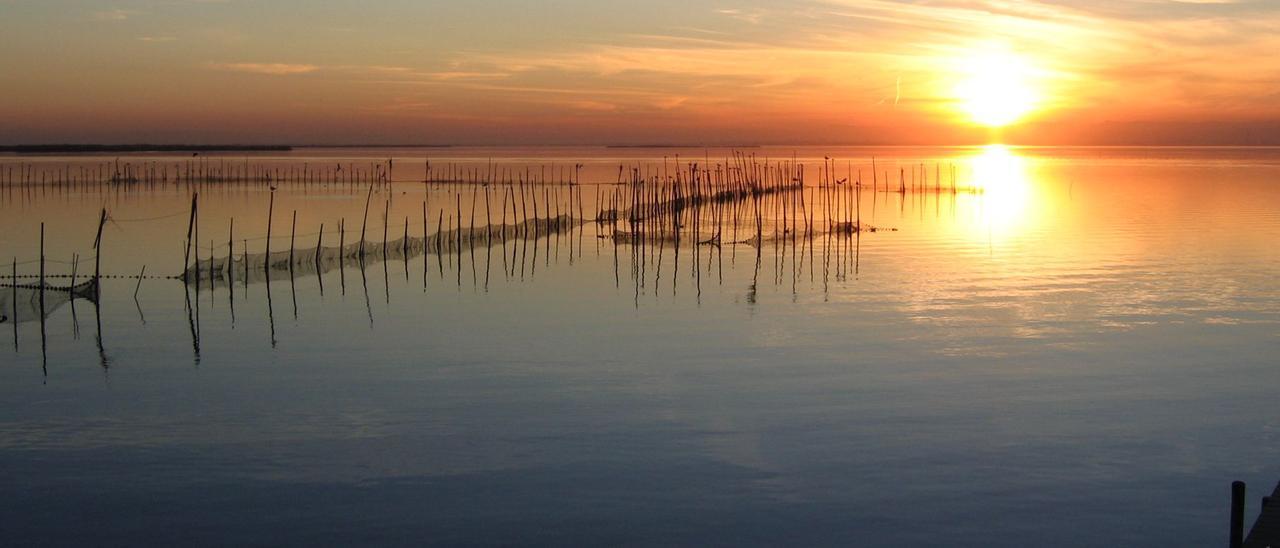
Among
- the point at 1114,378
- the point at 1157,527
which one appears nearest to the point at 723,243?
the point at 1114,378

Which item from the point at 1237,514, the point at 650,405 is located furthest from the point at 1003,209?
the point at 1237,514

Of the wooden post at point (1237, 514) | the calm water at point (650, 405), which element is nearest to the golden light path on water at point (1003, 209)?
the calm water at point (650, 405)

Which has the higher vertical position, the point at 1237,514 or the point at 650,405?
the point at 1237,514

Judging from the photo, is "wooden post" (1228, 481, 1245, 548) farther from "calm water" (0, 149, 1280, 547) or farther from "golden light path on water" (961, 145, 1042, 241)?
"golden light path on water" (961, 145, 1042, 241)

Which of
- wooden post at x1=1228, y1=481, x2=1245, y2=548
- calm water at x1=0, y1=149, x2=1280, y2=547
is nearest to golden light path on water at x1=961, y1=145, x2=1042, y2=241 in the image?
calm water at x1=0, y1=149, x2=1280, y2=547

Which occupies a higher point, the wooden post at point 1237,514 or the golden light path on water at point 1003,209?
the golden light path on water at point 1003,209

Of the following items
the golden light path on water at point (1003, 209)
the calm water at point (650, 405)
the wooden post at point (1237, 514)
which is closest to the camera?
the wooden post at point (1237, 514)

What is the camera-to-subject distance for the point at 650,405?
849 centimetres

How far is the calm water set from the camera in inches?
243

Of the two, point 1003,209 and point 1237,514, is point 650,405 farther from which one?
point 1003,209

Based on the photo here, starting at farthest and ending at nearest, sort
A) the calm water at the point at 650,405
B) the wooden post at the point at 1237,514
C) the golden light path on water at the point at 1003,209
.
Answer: the golden light path on water at the point at 1003,209, the calm water at the point at 650,405, the wooden post at the point at 1237,514

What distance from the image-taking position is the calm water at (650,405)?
243 inches

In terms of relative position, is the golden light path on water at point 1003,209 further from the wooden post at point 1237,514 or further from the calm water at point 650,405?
the wooden post at point 1237,514

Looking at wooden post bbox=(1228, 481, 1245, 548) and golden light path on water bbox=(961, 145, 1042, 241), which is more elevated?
golden light path on water bbox=(961, 145, 1042, 241)
